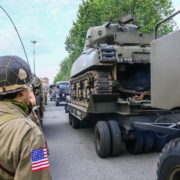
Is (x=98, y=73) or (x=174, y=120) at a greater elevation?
(x=98, y=73)

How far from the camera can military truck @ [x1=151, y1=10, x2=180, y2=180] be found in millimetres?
2717

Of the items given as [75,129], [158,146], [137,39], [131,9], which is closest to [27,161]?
[158,146]

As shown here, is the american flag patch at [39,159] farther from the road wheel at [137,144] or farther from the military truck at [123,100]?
the road wheel at [137,144]

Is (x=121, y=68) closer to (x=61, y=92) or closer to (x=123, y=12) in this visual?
(x=123, y=12)

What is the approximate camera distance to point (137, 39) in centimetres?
765

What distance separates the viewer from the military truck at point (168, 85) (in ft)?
8.91

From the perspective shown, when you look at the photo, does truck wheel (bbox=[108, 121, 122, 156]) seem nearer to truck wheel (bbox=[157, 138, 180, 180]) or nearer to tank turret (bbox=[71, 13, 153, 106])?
tank turret (bbox=[71, 13, 153, 106])

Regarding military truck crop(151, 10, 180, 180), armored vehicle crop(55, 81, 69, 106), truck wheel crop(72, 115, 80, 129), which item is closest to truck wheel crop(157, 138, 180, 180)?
military truck crop(151, 10, 180, 180)

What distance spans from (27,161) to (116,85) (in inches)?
209

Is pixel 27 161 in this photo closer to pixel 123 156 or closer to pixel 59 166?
pixel 59 166

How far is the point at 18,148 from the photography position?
1.24m

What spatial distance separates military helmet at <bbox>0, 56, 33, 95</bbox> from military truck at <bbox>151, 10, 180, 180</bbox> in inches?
66.3

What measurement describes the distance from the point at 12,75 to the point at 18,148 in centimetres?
56

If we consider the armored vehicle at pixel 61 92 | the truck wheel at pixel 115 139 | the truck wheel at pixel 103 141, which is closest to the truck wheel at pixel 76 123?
the truck wheel at pixel 103 141
